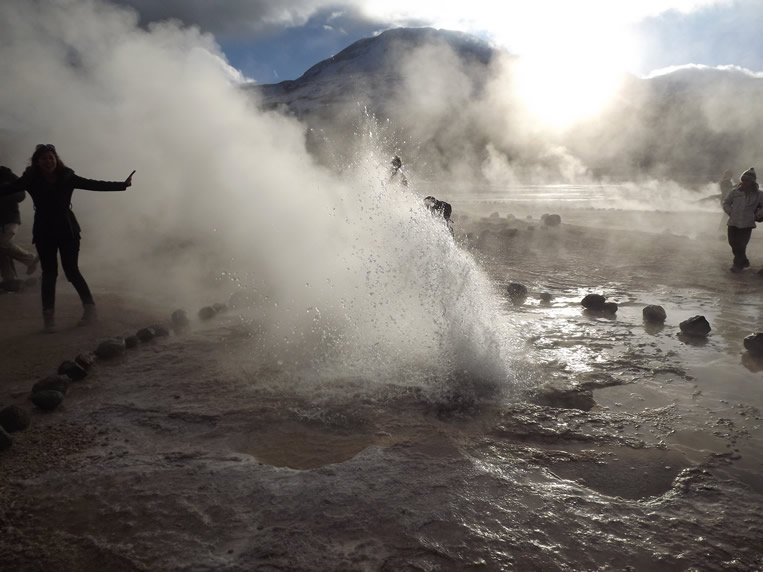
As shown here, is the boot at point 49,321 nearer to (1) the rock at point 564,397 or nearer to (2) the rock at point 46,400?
(2) the rock at point 46,400

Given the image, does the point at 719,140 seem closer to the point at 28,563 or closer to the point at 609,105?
the point at 609,105

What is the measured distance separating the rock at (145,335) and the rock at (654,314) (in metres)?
4.36

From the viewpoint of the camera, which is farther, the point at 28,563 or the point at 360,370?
the point at 360,370

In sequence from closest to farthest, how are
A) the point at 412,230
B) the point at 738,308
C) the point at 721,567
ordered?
the point at 721,567 → the point at 412,230 → the point at 738,308

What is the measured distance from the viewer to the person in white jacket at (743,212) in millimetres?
6449

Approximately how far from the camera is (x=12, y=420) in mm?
2682

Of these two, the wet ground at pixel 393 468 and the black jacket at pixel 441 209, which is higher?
the black jacket at pixel 441 209

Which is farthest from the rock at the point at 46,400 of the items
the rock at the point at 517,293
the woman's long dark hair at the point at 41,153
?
the rock at the point at 517,293

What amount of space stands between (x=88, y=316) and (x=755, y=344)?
5542mm

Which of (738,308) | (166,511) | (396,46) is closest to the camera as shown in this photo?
(166,511)

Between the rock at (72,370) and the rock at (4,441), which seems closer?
the rock at (4,441)

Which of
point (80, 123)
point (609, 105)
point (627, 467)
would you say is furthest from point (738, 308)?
point (609, 105)

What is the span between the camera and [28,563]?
5.84 ft

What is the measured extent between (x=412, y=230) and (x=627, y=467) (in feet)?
8.86
